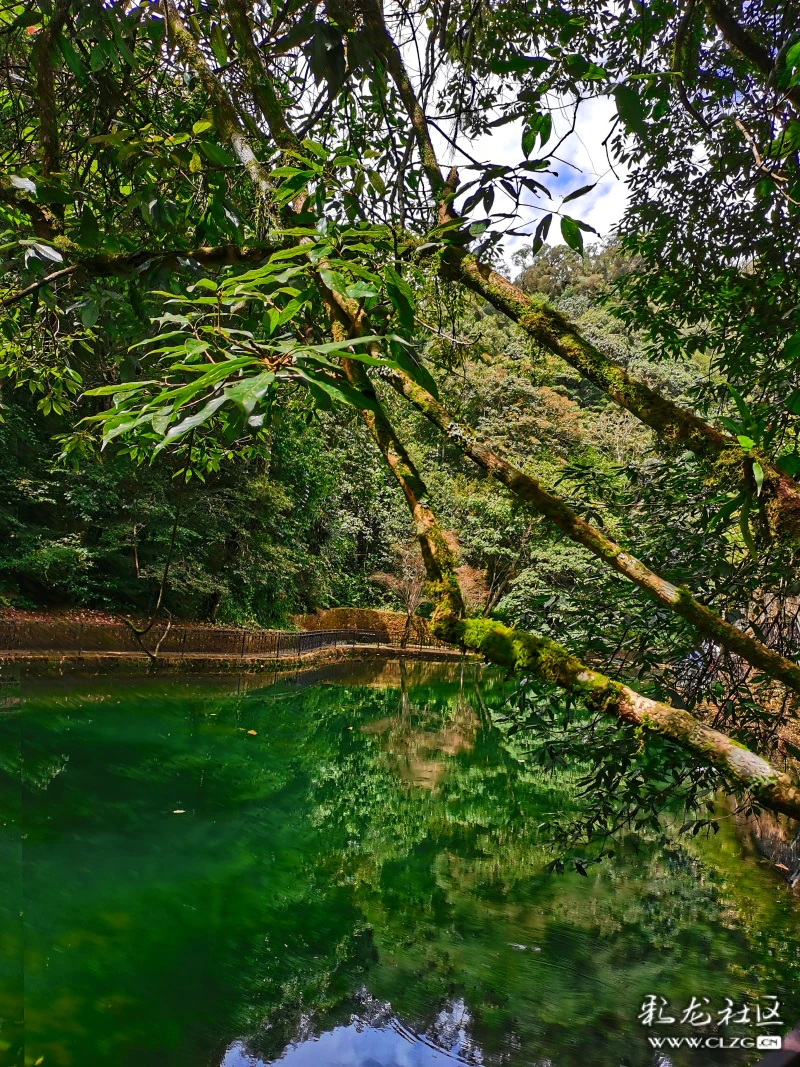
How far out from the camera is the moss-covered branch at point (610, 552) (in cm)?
118

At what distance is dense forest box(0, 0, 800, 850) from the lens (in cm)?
98

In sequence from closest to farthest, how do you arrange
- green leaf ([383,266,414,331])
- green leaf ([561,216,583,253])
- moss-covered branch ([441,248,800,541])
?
1. green leaf ([383,266,414,331])
2. green leaf ([561,216,583,253])
3. moss-covered branch ([441,248,800,541])

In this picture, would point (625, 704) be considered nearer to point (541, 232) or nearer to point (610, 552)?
point (610, 552)

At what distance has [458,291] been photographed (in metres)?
2.90

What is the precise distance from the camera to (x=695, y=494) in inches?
97.0

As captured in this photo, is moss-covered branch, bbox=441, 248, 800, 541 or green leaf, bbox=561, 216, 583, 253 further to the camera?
moss-covered branch, bbox=441, 248, 800, 541

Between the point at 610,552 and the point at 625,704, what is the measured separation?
29 centimetres

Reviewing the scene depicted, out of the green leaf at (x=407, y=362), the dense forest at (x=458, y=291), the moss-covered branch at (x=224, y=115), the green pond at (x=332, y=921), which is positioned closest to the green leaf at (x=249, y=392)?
the dense forest at (x=458, y=291)

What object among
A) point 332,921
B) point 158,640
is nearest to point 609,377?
point 332,921

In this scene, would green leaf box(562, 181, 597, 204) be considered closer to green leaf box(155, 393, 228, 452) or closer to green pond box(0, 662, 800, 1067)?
green leaf box(155, 393, 228, 452)

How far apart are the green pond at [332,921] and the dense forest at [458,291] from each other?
0.87m
